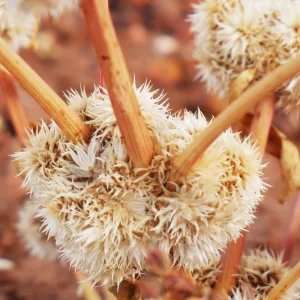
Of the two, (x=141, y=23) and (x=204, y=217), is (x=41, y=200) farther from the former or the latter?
(x=141, y=23)

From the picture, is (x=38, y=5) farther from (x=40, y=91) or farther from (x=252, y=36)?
(x=252, y=36)

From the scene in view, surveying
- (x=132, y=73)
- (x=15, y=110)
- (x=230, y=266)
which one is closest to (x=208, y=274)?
(x=230, y=266)

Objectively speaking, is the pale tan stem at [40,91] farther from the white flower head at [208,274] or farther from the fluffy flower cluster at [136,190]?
the white flower head at [208,274]

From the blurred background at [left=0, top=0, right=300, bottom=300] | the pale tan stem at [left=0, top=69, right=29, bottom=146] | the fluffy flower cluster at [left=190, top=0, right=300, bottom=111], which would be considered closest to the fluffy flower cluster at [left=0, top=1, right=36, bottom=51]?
the pale tan stem at [left=0, top=69, right=29, bottom=146]

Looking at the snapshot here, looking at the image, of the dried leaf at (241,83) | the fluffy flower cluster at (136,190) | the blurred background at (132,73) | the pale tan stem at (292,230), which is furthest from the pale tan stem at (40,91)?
the blurred background at (132,73)

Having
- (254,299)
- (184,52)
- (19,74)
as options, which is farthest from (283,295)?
(184,52)

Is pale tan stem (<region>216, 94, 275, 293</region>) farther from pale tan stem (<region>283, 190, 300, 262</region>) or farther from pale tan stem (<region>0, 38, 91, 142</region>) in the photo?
pale tan stem (<region>0, 38, 91, 142</region>)
